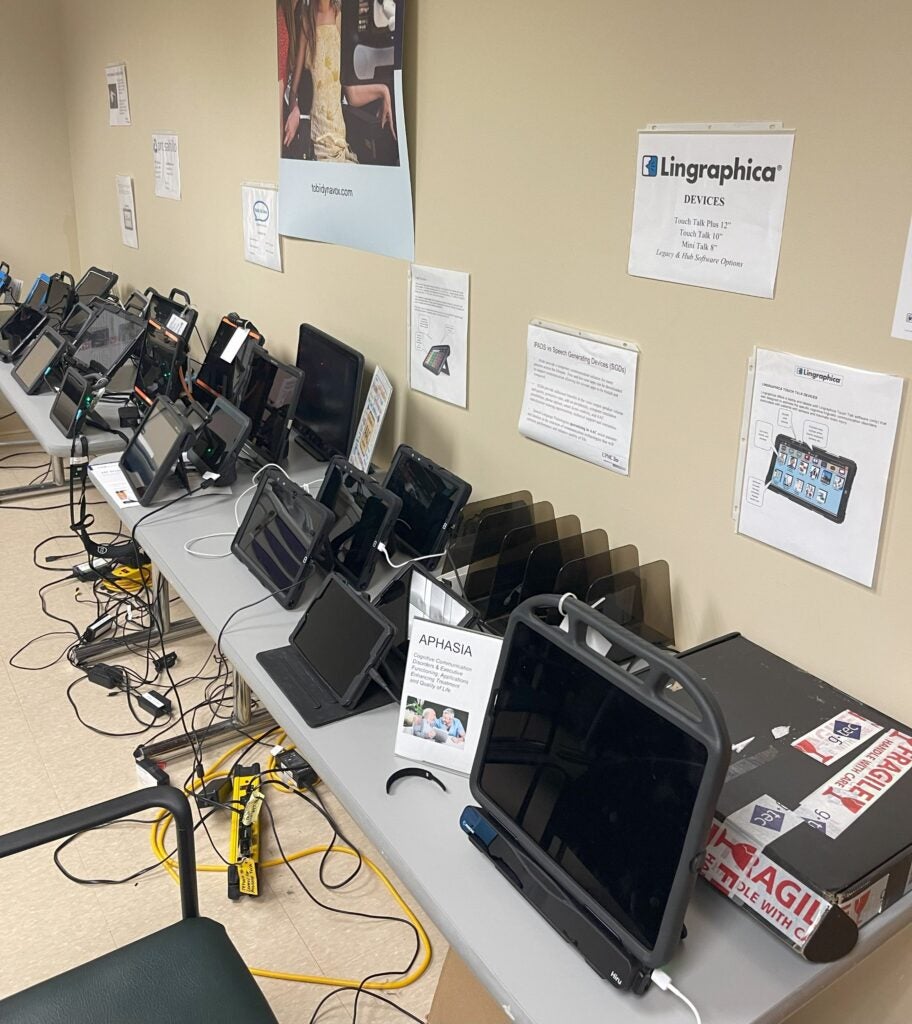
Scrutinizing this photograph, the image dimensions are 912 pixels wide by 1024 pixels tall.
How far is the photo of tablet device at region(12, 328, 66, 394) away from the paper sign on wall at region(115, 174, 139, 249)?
1.01 m

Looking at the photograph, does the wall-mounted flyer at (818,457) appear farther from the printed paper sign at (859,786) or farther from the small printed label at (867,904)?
the small printed label at (867,904)

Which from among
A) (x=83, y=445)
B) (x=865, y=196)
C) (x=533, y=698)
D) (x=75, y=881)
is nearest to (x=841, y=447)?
(x=865, y=196)

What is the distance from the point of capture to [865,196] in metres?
1.25

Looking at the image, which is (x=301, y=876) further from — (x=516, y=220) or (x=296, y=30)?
(x=296, y=30)

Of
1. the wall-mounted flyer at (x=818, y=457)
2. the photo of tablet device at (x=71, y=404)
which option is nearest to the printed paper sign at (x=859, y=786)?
the wall-mounted flyer at (x=818, y=457)

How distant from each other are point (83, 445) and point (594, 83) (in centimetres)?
178

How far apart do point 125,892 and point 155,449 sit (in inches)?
42.8

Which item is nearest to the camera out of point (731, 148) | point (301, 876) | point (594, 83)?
point (731, 148)

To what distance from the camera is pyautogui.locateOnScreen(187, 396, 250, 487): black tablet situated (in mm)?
2350

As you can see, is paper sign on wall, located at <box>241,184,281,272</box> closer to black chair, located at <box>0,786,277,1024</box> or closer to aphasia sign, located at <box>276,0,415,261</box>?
aphasia sign, located at <box>276,0,415,261</box>

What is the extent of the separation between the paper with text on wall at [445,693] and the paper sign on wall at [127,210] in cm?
345

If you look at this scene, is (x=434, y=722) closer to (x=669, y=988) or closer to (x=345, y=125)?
(x=669, y=988)

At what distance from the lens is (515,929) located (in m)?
1.11

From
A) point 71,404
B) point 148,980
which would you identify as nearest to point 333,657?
point 148,980
